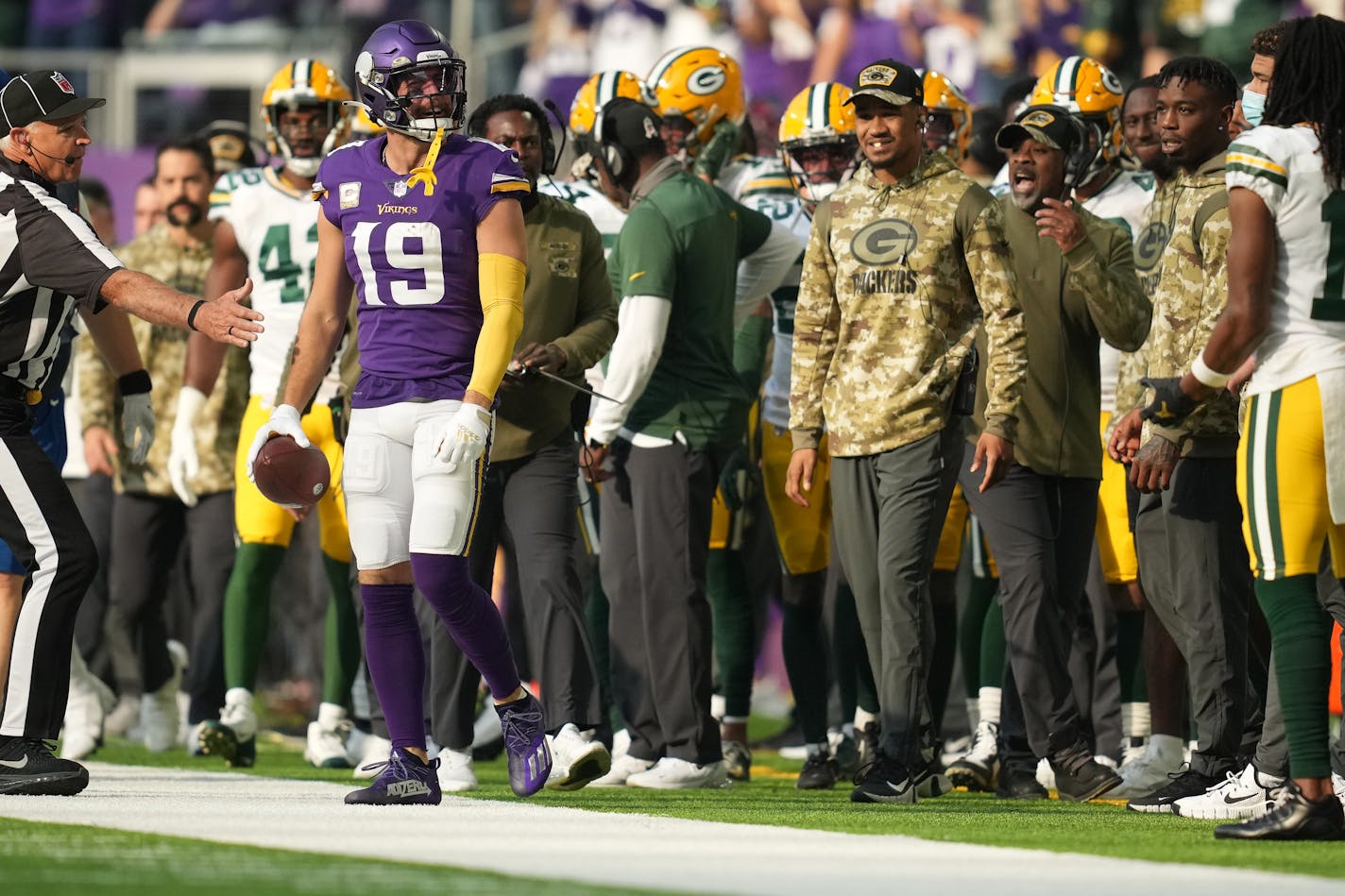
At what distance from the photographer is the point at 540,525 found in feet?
26.1

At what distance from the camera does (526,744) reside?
7082 mm

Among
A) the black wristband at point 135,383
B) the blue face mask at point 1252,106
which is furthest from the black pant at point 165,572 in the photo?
the blue face mask at point 1252,106

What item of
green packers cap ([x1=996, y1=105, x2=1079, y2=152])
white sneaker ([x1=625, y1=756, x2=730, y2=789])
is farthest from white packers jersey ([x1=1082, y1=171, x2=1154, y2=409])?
white sneaker ([x1=625, y1=756, x2=730, y2=789])

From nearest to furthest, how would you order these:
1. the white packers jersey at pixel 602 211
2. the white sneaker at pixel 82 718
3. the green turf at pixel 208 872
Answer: the green turf at pixel 208 872 < the white packers jersey at pixel 602 211 < the white sneaker at pixel 82 718

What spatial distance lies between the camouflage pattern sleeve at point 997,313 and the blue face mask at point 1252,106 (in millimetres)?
1033

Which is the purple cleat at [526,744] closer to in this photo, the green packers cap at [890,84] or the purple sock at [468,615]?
the purple sock at [468,615]

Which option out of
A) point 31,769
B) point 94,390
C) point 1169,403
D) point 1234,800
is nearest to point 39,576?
point 31,769

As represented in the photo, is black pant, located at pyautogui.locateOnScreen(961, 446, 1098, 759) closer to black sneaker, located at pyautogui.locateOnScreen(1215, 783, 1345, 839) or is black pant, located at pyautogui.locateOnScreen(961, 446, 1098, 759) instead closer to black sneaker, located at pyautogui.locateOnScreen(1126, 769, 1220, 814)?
black sneaker, located at pyautogui.locateOnScreen(1126, 769, 1220, 814)

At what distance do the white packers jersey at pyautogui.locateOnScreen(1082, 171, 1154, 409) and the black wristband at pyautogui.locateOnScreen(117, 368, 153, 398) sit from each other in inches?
138

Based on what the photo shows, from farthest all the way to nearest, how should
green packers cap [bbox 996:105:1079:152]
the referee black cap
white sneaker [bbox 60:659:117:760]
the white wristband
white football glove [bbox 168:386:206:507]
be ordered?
white sneaker [bbox 60:659:117:760] → white football glove [bbox 168:386:206:507] → green packers cap [bbox 996:105:1079:152] → the referee black cap → the white wristband

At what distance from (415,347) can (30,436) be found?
51.0 inches

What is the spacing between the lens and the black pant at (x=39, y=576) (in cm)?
705

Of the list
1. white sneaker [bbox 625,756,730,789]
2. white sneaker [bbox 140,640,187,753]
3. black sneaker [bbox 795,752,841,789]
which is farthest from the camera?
white sneaker [bbox 140,640,187,753]

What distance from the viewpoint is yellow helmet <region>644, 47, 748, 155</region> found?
9688mm
